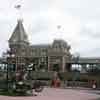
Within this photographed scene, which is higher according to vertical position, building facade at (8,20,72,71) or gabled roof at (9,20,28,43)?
gabled roof at (9,20,28,43)

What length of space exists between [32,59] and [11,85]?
70.0 m

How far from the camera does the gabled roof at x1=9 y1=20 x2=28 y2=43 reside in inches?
4469

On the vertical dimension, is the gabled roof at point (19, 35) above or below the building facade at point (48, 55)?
above

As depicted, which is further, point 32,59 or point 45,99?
point 32,59

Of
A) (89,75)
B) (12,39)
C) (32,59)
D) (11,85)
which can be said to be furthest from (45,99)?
(12,39)

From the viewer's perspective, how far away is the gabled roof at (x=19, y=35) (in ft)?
372

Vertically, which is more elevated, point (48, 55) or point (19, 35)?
point (19, 35)

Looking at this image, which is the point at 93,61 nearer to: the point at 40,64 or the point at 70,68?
the point at 70,68

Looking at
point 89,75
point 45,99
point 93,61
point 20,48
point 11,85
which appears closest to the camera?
point 45,99

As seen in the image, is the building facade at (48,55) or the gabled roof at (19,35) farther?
the gabled roof at (19,35)

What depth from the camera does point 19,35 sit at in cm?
11431

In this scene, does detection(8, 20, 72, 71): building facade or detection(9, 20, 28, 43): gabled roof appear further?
detection(9, 20, 28, 43): gabled roof

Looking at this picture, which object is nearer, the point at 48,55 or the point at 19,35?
the point at 48,55

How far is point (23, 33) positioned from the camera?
11706 centimetres
